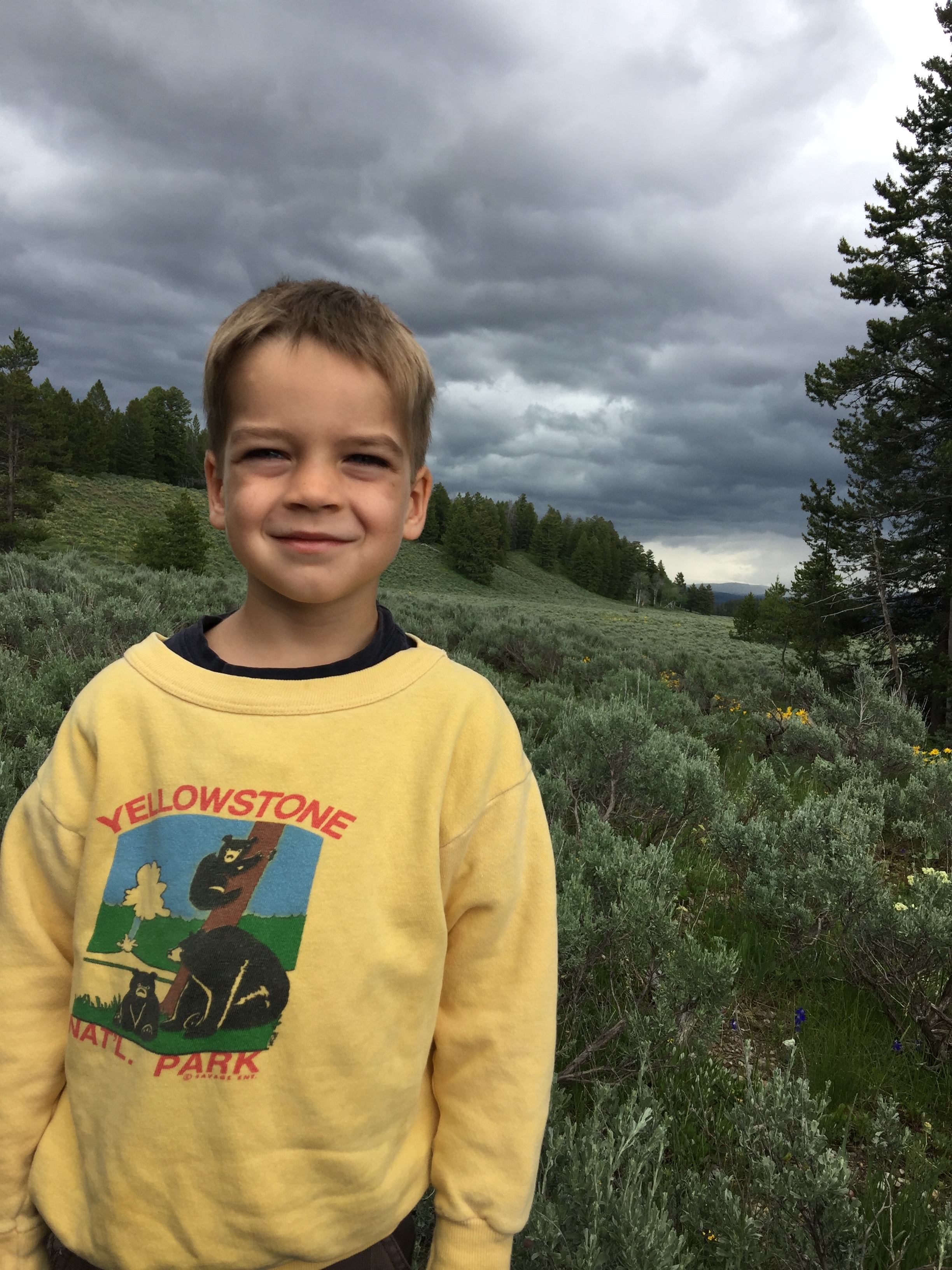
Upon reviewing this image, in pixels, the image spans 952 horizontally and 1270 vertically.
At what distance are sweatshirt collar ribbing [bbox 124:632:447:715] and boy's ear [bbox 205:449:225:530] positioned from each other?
0.28 m

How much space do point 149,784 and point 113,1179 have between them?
0.60 m

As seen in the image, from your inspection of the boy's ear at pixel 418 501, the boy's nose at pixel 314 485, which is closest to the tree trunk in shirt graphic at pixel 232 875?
the boy's nose at pixel 314 485

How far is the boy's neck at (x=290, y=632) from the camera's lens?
1282 millimetres

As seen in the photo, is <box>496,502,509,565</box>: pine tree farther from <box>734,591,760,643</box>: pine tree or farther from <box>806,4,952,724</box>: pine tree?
<box>806,4,952,724</box>: pine tree

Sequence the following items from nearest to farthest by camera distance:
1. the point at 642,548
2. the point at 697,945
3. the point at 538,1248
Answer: the point at 538,1248 < the point at 697,945 < the point at 642,548

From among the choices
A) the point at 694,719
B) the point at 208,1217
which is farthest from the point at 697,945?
the point at 694,719

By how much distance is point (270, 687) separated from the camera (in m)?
1.20

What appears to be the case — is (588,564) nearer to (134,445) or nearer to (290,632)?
(134,445)

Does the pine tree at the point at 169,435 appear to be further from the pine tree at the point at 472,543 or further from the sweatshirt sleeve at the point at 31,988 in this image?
the sweatshirt sleeve at the point at 31,988

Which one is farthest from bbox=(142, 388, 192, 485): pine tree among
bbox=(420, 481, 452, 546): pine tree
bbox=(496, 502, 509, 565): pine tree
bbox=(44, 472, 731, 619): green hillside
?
bbox=(496, 502, 509, 565): pine tree

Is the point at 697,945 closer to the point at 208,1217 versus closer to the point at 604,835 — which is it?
the point at 604,835

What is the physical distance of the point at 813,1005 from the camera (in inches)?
116

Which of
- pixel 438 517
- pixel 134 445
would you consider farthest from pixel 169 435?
pixel 438 517

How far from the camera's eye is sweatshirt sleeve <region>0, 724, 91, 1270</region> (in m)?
1.17
